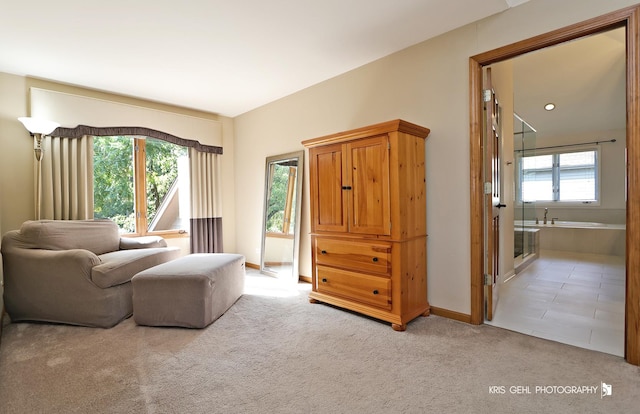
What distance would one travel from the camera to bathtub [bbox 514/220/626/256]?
15.6 feet

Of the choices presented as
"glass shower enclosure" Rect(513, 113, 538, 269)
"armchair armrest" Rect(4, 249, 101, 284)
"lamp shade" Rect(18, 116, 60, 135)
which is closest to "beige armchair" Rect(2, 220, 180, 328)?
"armchair armrest" Rect(4, 249, 101, 284)

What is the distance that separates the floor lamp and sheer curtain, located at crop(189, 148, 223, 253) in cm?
161

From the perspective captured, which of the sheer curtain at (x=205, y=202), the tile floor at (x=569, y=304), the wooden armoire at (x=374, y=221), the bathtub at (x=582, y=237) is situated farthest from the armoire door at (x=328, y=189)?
the bathtub at (x=582, y=237)

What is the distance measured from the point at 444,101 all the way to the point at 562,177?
5163 mm

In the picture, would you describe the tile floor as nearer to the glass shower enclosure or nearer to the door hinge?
the glass shower enclosure

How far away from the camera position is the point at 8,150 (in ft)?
10.5

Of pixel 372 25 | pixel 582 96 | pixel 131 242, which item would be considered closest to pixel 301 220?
pixel 131 242

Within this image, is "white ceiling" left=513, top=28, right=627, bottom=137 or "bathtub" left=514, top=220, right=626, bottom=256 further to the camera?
"bathtub" left=514, top=220, right=626, bottom=256

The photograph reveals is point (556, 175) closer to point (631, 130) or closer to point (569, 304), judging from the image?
point (569, 304)

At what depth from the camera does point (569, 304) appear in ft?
9.11

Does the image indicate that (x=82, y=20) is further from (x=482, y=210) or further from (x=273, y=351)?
(x=482, y=210)

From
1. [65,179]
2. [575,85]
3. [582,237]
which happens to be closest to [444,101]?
[575,85]

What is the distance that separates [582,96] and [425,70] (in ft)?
12.4

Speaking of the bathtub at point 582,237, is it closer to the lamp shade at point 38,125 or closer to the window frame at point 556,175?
the window frame at point 556,175
